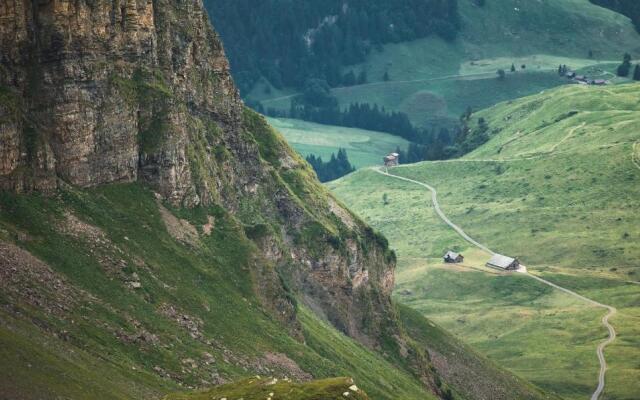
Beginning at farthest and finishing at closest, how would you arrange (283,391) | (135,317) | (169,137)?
1. (169,137)
2. (135,317)
3. (283,391)

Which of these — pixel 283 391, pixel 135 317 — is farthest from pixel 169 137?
pixel 283 391

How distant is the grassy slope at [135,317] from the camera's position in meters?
93.8

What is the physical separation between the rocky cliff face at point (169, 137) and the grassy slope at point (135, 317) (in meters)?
3.73

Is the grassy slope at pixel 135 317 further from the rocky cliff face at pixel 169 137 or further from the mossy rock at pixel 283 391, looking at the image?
the mossy rock at pixel 283 391

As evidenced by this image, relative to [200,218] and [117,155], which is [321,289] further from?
[117,155]

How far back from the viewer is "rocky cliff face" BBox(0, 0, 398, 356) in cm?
11956

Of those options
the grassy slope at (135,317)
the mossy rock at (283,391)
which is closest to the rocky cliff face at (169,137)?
the grassy slope at (135,317)

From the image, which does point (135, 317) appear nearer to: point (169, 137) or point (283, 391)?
point (283, 391)

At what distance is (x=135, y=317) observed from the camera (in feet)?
375

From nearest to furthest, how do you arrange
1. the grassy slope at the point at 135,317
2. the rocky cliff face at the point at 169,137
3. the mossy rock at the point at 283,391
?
1. the mossy rock at the point at 283,391
2. the grassy slope at the point at 135,317
3. the rocky cliff face at the point at 169,137

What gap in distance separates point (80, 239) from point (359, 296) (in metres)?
70.9

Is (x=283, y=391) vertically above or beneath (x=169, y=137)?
beneath

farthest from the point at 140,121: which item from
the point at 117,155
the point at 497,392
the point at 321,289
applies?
the point at 497,392

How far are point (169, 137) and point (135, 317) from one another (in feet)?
93.2
